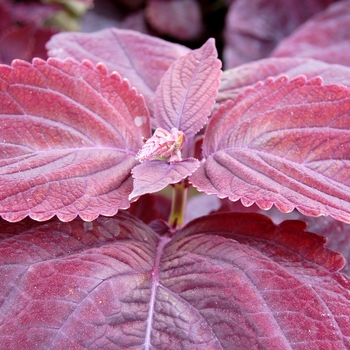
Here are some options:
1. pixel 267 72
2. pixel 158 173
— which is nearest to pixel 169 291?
pixel 158 173

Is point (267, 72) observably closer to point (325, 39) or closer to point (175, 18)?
point (325, 39)

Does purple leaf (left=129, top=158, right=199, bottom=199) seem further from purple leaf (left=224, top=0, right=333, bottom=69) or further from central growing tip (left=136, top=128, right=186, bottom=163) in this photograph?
purple leaf (left=224, top=0, right=333, bottom=69)

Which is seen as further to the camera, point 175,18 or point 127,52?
point 175,18

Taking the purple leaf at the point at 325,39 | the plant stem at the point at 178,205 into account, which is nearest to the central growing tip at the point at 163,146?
the plant stem at the point at 178,205

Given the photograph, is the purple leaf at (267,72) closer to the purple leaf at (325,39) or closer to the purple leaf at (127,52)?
the purple leaf at (127,52)

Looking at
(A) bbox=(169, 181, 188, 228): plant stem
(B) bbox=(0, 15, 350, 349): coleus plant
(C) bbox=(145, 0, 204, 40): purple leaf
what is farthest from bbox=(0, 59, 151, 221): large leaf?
(C) bbox=(145, 0, 204, 40): purple leaf

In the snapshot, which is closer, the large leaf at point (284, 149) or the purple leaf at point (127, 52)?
the large leaf at point (284, 149)

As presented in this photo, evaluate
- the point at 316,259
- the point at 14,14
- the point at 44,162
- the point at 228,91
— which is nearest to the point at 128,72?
the point at 228,91
